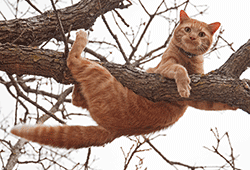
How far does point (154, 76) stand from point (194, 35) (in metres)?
0.90


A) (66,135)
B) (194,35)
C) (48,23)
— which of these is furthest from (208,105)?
(48,23)

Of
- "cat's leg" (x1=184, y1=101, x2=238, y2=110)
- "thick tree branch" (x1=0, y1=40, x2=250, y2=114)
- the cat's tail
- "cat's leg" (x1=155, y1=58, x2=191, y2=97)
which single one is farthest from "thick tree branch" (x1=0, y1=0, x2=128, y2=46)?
"cat's leg" (x1=184, y1=101, x2=238, y2=110)

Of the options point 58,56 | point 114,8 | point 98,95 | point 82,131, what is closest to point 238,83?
point 98,95

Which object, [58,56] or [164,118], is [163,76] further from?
[58,56]

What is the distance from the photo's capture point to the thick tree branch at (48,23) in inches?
127

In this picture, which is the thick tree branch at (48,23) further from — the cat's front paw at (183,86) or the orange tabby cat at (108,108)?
the cat's front paw at (183,86)

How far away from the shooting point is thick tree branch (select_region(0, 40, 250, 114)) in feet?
7.73

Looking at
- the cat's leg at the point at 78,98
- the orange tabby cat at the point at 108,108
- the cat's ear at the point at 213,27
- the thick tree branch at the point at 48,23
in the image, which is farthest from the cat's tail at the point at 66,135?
the cat's ear at the point at 213,27

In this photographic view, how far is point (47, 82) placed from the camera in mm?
4195

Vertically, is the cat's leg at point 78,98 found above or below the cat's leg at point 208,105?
above

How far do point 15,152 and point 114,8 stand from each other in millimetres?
2587

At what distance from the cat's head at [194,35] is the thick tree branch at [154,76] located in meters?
0.56

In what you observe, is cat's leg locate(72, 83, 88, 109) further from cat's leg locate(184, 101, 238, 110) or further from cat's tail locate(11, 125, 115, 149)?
cat's leg locate(184, 101, 238, 110)

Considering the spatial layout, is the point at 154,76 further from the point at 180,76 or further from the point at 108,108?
the point at 108,108
